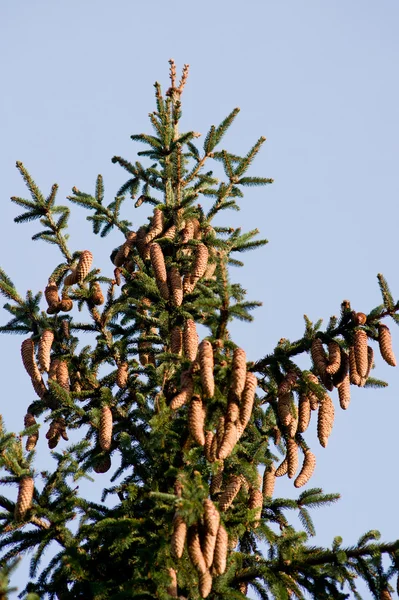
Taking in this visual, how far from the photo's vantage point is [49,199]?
908 cm

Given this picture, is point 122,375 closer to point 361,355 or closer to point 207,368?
point 207,368

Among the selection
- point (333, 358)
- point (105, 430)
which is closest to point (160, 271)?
point (105, 430)

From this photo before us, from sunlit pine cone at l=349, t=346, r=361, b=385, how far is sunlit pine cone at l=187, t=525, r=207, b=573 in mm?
2184

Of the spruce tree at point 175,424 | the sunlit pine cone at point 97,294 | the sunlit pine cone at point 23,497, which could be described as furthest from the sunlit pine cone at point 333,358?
the sunlit pine cone at point 23,497

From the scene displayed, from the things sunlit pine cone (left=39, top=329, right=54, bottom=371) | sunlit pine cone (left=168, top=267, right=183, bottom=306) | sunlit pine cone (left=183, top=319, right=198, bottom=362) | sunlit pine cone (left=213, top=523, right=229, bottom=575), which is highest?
sunlit pine cone (left=168, top=267, right=183, bottom=306)

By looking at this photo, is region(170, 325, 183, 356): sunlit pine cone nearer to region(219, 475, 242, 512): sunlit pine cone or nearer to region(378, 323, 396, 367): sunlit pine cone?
region(219, 475, 242, 512): sunlit pine cone

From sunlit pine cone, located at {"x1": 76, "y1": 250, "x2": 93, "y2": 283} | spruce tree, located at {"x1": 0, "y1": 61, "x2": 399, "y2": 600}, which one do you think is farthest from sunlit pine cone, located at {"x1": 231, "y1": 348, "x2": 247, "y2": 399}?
sunlit pine cone, located at {"x1": 76, "y1": 250, "x2": 93, "y2": 283}

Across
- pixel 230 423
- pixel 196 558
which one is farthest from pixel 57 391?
pixel 196 558

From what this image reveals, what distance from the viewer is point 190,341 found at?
8.13m

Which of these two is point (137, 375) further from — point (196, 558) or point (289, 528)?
point (196, 558)

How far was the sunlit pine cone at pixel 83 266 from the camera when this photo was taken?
8.88 m

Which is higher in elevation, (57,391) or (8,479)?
(57,391)

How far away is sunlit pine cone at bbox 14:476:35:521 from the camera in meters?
7.20

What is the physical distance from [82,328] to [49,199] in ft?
4.64
